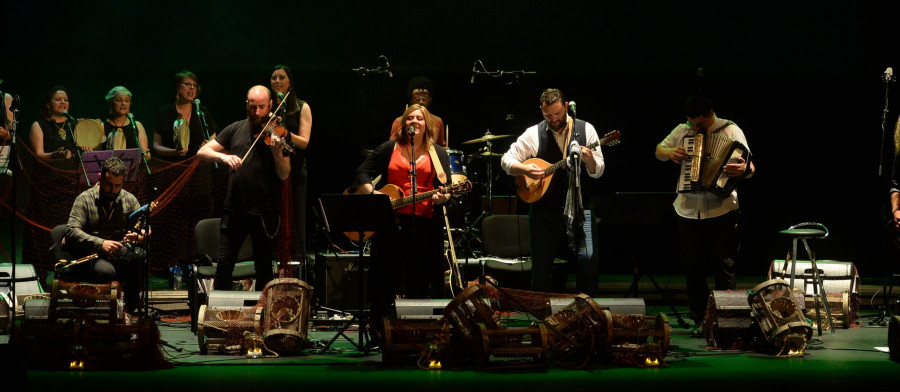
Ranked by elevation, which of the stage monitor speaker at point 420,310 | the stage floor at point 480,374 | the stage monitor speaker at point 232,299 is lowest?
the stage floor at point 480,374

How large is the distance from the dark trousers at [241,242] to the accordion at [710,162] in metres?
3.13

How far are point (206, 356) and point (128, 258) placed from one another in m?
1.66

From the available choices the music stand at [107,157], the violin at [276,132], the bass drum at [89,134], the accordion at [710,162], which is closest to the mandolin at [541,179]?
the accordion at [710,162]

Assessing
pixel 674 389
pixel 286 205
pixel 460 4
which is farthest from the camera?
pixel 460 4

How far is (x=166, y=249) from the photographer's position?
29.9 ft

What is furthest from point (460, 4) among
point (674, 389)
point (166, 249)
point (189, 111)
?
point (674, 389)

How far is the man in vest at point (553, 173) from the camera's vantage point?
6.80 meters

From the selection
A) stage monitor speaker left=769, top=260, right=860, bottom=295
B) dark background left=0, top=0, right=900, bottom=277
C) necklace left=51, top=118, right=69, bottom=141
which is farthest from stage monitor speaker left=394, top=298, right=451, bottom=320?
necklace left=51, top=118, right=69, bottom=141

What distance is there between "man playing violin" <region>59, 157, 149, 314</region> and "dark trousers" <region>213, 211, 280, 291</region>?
71 cm

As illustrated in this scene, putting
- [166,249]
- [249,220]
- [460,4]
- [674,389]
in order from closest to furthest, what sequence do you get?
[674,389] < [249,220] < [166,249] < [460,4]

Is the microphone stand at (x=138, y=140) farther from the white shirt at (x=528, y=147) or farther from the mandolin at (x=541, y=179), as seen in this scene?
the mandolin at (x=541, y=179)

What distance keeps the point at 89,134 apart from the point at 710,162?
554 centimetres

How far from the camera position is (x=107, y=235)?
7.58 metres

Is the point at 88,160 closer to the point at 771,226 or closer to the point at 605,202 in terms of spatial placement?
the point at 605,202
